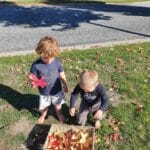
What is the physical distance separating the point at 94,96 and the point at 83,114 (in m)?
0.40

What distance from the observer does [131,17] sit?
1440 cm

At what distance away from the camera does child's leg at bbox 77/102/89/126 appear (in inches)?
229

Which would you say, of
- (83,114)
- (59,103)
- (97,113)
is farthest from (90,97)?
(59,103)

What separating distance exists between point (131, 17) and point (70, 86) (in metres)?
7.82

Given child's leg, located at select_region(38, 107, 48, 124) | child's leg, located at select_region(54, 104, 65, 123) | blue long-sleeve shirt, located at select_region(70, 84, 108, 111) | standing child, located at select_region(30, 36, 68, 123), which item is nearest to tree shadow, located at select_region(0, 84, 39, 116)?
child's leg, located at select_region(38, 107, 48, 124)

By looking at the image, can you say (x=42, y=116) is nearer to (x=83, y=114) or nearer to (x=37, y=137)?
(x=37, y=137)

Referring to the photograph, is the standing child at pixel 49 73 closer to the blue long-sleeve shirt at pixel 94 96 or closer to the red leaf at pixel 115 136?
the blue long-sleeve shirt at pixel 94 96

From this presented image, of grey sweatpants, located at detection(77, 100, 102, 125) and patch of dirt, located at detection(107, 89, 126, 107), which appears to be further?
patch of dirt, located at detection(107, 89, 126, 107)

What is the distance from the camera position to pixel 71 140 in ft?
17.5

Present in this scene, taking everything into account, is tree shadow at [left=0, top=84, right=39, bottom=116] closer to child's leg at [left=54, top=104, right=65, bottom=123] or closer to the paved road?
child's leg at [left=54, top=104, right=65, bottom=123]

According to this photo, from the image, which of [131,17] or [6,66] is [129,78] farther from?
[131,17]

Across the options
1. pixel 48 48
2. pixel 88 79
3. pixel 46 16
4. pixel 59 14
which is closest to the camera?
pixel 88 79

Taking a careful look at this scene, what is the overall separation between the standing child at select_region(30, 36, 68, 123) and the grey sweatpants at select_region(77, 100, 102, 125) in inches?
13.8

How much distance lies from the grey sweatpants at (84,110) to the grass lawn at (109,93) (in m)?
0.26
